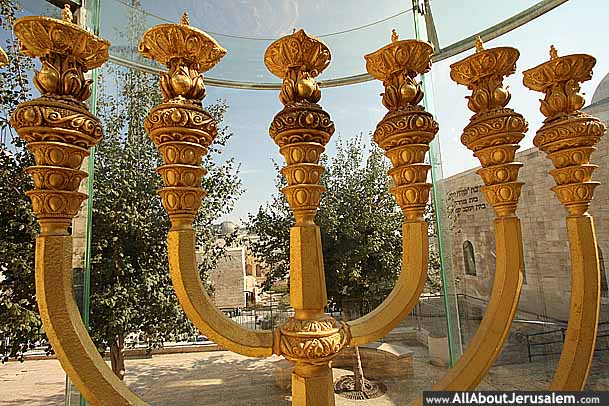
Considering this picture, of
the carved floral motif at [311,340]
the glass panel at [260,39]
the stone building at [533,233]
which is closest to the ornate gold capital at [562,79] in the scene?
the carved floral motif at [311,340]

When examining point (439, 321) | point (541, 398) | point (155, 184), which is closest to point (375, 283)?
point (439, 321)

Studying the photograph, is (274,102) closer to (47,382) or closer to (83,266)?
(83,266)

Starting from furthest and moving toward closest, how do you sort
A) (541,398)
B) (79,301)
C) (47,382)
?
(47,382) → (79,301) → (541,398)

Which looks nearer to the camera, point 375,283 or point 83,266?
point 83,266

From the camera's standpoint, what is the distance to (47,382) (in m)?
2.88

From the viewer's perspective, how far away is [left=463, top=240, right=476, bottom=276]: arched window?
2395 mm

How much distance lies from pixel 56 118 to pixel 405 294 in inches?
23.5

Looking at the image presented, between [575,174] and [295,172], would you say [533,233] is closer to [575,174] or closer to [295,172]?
[575,174]

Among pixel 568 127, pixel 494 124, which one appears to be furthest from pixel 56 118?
pixel 568 127

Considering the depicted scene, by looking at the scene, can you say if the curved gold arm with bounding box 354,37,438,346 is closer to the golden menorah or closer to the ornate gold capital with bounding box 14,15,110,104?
the golden menorah

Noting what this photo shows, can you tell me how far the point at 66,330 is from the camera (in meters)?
0.46

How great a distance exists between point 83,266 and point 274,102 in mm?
1449

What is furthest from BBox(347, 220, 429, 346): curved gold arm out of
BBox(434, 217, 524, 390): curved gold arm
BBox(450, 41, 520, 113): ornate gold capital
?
BBox(450, 41, 520, 113): ornate gold capital

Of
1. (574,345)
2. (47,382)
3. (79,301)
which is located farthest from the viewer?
(47,382)
